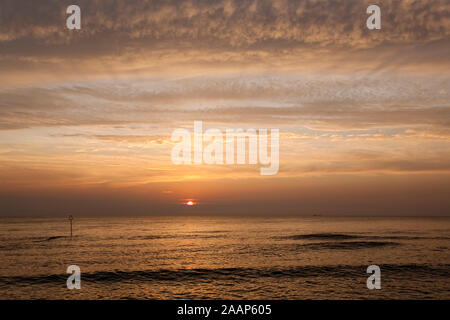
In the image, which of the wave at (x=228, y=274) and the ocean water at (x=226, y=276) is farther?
the wave at (x=228, y=274)

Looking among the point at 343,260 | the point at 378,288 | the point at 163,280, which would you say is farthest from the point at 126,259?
the point at 378,288

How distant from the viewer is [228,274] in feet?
116

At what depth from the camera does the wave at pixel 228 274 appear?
33000 millimetres

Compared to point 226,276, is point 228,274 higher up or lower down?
lower down

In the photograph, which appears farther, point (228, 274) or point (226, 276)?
point (228, 274)

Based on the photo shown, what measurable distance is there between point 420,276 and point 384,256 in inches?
604

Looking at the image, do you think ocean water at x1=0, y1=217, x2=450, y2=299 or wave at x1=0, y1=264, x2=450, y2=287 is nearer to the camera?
ocean water at x1=0, y1=217, x2=450, y2=299

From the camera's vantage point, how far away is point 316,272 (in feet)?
117

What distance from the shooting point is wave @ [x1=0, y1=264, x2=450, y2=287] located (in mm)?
33000
